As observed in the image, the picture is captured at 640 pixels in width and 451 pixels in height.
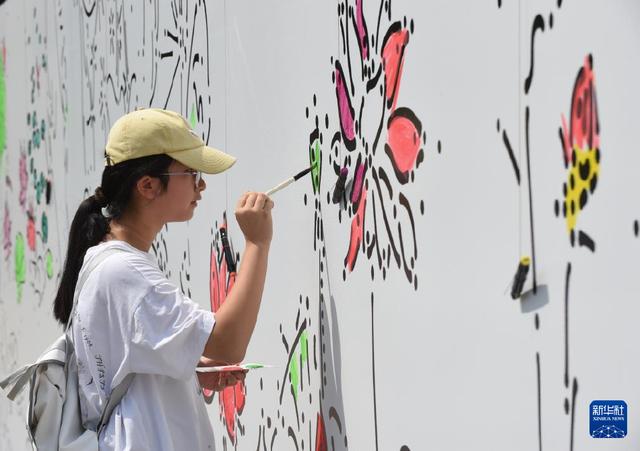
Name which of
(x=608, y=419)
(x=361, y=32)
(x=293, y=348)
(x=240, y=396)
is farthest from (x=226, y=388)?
(x=608, y=419)

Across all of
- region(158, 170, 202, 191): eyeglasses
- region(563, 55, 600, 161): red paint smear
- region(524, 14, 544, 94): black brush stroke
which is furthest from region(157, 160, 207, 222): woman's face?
region(563, 55, 600, 161): red paint smear

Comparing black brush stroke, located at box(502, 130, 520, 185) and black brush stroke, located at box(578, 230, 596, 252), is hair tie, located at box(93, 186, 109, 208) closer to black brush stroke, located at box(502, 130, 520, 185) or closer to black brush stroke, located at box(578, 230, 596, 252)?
black brush stroke, located at box(502, 130, 520, 185)

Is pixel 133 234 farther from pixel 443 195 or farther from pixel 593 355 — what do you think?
pixel 593 355

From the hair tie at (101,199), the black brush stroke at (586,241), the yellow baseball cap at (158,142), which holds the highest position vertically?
the yellow baseball cap at (158,142)

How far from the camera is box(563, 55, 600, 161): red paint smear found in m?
1.71

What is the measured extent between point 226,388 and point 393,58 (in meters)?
1.54

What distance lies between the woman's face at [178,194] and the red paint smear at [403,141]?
50 cm

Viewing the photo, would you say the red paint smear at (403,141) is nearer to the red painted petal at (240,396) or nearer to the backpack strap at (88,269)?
the backpack strap at (88,269)

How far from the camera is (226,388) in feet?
11.6

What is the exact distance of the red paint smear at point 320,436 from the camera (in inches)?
113

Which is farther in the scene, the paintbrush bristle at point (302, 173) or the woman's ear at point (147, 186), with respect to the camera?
the paintbrush bristle at point (302, 173)

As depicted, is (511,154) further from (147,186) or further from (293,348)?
(293,348)

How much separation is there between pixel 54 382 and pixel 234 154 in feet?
4.13

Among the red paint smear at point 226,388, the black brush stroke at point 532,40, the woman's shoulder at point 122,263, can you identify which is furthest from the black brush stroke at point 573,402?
the red paint smear at point 226,388
